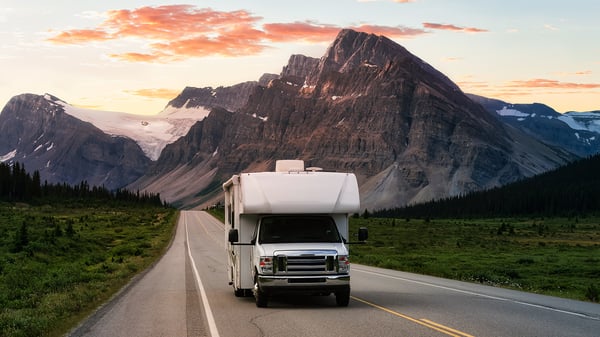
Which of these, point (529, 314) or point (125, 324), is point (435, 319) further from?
point (125, 324)

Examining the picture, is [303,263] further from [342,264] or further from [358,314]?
[358,314]

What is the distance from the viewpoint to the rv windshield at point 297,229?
22969 mm

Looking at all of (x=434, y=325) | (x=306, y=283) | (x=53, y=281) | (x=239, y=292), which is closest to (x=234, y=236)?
(x=306, y=283)

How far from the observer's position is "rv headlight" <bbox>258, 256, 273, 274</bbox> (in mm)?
21719

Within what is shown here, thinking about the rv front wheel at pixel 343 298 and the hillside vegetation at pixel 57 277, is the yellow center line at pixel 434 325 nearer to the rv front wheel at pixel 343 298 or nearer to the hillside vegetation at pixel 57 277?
the rv front wheel at pixel 343 298

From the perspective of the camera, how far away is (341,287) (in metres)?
21.6

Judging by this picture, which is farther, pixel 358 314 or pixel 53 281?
pixel 53 281

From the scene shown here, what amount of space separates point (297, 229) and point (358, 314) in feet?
12.8

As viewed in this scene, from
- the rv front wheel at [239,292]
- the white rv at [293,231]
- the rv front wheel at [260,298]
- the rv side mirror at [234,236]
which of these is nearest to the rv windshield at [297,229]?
the white rv at [293,231]

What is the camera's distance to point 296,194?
2269 centimetres

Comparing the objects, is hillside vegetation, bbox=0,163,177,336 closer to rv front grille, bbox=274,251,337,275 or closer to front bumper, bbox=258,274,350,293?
front bumper, bbox=258,274,350,293

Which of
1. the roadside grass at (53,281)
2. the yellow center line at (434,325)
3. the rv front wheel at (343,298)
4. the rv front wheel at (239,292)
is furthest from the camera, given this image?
the rv front wheel at (239,292)

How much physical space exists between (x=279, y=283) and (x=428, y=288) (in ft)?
28.9

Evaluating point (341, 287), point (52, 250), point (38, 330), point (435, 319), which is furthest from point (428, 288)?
point (52, 250)
